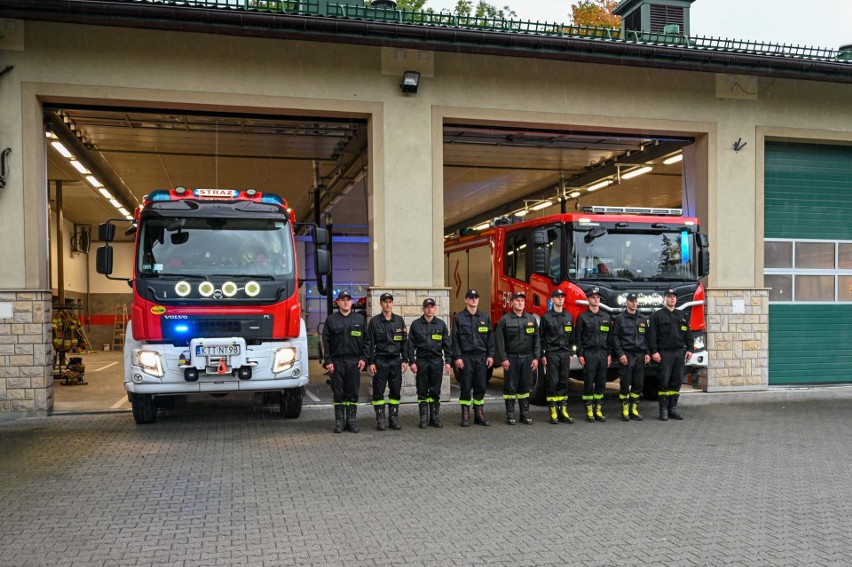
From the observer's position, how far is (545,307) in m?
11.0

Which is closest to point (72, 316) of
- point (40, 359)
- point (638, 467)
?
point (40, 359)

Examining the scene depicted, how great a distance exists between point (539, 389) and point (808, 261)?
611cm

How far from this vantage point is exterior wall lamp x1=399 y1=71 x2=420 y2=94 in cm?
1134

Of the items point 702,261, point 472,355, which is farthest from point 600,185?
point 472,355

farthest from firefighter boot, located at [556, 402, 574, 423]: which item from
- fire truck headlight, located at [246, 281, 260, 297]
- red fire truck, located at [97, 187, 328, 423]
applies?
fire truck headlight, located at [246, 281, 260, 297]

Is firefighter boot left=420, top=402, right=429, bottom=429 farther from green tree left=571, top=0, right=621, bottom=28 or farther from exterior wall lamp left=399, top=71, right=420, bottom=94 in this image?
green tree left=571, top=0, right=621, bottom=28

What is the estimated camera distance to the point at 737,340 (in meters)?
12.9

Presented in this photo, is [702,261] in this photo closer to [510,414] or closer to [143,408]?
[510,414]

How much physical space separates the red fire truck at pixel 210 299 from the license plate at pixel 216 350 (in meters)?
0.01

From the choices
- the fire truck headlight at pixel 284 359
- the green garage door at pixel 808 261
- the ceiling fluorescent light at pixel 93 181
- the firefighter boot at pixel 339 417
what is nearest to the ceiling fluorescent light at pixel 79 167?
the ceiling fluorescent light at pixel 93 181

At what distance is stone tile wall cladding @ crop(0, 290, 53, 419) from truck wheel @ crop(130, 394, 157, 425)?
163 cm

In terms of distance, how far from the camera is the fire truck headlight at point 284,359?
915 centimetres

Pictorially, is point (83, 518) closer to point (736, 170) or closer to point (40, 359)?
point (40, 359)

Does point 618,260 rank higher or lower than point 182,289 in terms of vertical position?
higher
